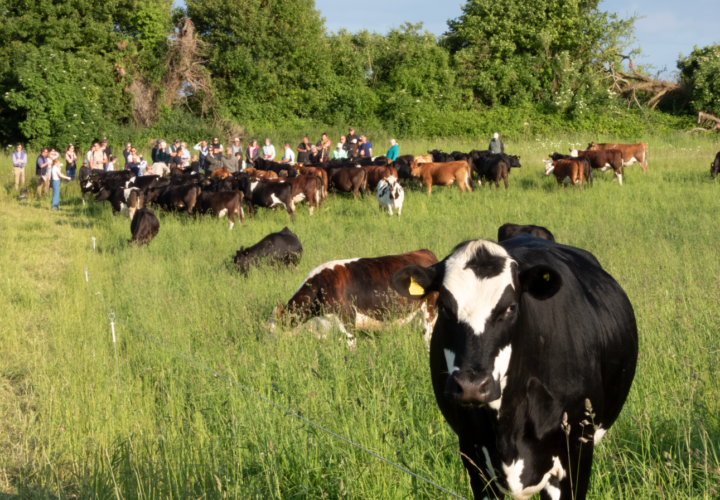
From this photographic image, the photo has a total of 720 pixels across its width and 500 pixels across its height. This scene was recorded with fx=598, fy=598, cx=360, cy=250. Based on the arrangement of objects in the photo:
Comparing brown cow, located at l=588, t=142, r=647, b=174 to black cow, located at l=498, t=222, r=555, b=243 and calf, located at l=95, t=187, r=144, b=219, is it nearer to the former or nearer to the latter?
black cow, located at l=498, t=222, r=555, b=243

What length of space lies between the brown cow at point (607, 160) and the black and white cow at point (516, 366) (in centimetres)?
1803

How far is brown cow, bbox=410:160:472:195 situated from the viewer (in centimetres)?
1936

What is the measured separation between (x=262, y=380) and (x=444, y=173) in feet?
50.7

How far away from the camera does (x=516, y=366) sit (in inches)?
104

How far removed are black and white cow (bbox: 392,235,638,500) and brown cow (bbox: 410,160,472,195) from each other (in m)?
16.3

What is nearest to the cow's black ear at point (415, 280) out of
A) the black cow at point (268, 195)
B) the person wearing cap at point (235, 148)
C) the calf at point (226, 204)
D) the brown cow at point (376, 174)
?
the calf at point (226, 204)

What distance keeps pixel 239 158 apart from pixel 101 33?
2017cm

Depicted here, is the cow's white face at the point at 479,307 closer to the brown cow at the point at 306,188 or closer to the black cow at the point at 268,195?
the black cow at the point at 268,195

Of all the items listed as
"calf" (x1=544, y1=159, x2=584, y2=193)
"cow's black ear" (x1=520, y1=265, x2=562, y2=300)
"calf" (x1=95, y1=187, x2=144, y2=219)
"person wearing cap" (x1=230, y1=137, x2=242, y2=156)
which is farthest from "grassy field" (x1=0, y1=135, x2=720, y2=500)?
"person wearing cap" (x1=230, y1=137, x2=242, y2=156)

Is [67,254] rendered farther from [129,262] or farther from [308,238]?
[308,238]

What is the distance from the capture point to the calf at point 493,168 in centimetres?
1973

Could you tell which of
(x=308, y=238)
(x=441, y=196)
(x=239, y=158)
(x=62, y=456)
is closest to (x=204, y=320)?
(x=62, y=456)

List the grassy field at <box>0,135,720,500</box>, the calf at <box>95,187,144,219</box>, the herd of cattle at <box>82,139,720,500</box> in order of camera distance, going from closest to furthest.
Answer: the herd of cattle at <box>82,139,720,500</box> → the grassy field at <box>0,135,720,500</box> → the calf at <box>95,187,144,219</box>

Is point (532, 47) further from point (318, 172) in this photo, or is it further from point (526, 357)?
point (526, 357)
